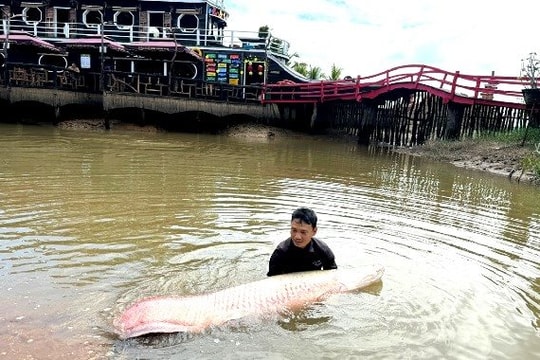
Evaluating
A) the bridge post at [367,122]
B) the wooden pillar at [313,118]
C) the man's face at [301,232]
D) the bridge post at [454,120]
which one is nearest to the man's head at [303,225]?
the man's face at [301,232]

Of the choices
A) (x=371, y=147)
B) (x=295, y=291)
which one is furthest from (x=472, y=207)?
(x=371, y=147)

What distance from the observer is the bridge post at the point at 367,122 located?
21.4 meters

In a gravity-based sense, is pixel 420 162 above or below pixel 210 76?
below

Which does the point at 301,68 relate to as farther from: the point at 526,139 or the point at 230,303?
the point at 230,303

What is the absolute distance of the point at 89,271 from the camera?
488 cm

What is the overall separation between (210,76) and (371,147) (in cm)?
991

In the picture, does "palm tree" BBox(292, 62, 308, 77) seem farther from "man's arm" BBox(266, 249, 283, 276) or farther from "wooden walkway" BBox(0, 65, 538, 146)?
"man's arm" BBox(266, 249, 283, 276)

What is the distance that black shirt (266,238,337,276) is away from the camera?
14.7 ft

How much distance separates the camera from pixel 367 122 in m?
21.6

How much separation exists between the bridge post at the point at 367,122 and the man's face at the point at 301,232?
1774cm

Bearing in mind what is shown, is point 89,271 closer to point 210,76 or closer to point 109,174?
point 109,174

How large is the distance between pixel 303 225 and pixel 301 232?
Answer: 79 mm

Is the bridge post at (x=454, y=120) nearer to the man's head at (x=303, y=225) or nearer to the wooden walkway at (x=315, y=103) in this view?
the wooden walkway at (x=315, y=103)

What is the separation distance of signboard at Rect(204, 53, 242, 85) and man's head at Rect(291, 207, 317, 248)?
21608mm
